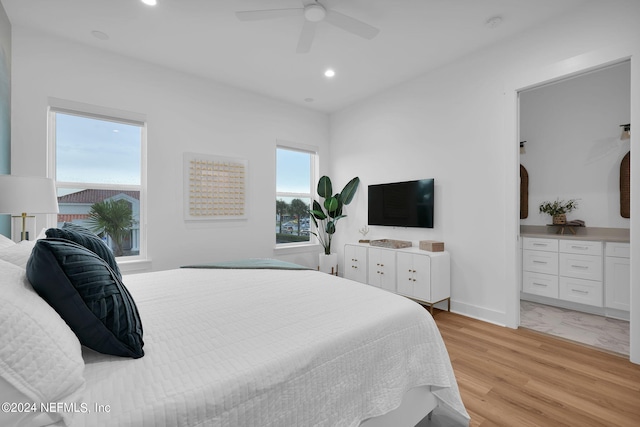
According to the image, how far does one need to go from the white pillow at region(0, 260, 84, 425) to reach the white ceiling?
8.12ft

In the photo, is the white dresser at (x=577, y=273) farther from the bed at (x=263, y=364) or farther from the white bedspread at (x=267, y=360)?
the white bedspread at (x=267, y=360)

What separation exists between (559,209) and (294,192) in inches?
138

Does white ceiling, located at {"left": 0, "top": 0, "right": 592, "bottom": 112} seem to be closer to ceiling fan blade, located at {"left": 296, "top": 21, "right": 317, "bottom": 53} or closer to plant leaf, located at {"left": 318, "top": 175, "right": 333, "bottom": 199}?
ceiling fan blade, located at {"left": 296, "top": 21, "right": 317, "bottom": 53}

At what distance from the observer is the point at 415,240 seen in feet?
12.2

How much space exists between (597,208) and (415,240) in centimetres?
205

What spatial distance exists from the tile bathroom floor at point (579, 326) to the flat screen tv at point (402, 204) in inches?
55.2

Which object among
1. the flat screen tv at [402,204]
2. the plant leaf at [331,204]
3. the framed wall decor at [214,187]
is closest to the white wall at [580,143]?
the flat screen tv at [402,204]

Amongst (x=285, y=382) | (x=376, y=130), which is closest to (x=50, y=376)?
(x=285, y=382)

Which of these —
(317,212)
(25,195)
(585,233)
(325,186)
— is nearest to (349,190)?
(325,186)

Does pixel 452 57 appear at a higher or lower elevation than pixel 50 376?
higher

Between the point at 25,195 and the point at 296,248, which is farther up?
the point at 25,195

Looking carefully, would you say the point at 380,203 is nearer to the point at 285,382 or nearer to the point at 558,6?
the point at 558,6

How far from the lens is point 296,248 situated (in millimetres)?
4527

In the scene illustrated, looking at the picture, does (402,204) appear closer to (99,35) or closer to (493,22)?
(493,22)
